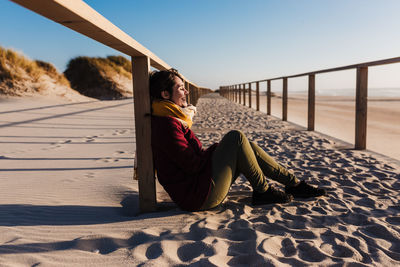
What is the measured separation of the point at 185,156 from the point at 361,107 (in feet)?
11.4

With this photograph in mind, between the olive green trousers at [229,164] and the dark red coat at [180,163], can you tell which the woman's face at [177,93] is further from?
the olive green trousers at [229,164]

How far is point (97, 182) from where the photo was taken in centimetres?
288

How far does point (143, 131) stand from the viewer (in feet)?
6.72

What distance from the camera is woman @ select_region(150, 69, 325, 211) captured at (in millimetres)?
1960

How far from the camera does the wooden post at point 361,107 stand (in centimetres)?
435

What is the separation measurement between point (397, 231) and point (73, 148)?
397 centimetres

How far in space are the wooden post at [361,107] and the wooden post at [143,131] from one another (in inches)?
134

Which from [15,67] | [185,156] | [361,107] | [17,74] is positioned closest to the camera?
[185,156]

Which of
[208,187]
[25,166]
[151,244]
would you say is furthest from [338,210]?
[25,166]

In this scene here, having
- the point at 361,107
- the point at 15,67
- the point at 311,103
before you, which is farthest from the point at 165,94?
the point at 15,67

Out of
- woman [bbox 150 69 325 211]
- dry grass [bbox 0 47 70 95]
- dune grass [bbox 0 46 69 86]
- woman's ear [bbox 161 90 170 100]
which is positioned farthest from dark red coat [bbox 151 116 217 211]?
dune grass [bbox 0 46 69 86]

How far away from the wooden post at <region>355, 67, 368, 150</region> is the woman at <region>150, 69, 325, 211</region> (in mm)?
2887

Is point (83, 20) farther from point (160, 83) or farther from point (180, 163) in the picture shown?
point (180, 163)

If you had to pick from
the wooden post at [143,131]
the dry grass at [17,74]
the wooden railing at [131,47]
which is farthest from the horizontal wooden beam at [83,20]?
the dry grass at [17,74]
